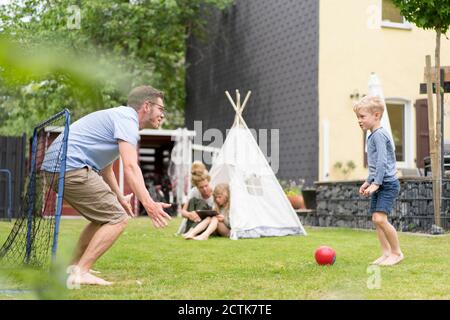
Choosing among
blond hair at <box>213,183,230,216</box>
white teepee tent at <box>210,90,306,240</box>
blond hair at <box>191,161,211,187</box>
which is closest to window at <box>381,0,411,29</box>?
white teepee tent at <box>210,90,306,240</box>

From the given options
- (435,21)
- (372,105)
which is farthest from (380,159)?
(435,21)

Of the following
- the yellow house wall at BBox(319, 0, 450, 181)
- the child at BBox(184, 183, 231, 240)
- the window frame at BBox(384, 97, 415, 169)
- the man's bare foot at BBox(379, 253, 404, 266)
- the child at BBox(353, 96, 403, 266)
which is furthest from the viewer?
the window frame at BBox(384, 97, 415, 169)

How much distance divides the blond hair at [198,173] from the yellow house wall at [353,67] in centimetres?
519

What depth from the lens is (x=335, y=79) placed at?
555 inches

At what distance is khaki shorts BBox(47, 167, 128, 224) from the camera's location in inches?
169

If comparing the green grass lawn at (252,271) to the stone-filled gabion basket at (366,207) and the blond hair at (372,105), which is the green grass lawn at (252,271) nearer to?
the stone-filled gabion basket at (366,207)

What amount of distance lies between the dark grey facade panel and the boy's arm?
8207 millimetres

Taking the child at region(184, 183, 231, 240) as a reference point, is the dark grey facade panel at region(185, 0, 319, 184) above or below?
above

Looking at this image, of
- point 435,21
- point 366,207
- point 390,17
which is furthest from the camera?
point 390,17

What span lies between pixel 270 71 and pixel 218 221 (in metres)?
7.50

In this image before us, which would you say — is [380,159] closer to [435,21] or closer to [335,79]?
[435,21]

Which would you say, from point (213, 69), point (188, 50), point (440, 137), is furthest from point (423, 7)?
point (188, 50)

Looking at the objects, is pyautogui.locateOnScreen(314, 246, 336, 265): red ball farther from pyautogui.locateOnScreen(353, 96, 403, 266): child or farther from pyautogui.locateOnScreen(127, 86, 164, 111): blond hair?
pyautogui.locateOnScreen(127, 86, 164, 111): blond hair
